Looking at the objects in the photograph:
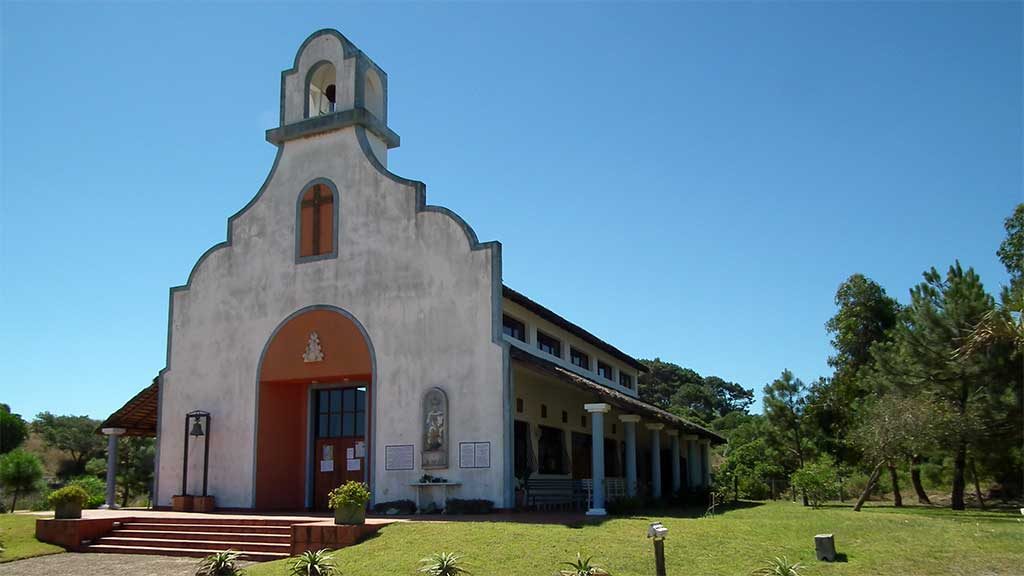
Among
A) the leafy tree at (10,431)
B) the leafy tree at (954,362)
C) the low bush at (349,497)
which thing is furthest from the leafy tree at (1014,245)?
the leafy tree at (10,431)

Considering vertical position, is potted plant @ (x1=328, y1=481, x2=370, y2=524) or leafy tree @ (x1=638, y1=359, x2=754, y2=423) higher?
leafy tree @ (x1=638, y1=359, x2=754, y2=423)

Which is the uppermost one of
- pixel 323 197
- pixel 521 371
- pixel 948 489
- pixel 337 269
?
pixel 323 197

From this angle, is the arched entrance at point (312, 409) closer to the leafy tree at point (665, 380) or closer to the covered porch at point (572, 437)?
the covered porch at point (572, 437)

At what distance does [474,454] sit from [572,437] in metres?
7.45

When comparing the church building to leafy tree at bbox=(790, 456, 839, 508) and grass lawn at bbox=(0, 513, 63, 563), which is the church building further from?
leafy tree at bbox=(790, 456, 839, 508)

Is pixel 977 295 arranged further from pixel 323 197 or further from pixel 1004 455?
pixel 323 197

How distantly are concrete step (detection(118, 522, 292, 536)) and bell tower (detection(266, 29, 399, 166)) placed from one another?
9920 millimetres

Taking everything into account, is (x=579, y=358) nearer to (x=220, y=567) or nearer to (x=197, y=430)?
(x=197, y=430)

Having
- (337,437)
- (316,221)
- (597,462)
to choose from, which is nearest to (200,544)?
(337,437)

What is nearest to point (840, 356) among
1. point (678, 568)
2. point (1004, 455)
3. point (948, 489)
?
point (948, 489)

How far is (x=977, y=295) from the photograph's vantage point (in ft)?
84.4

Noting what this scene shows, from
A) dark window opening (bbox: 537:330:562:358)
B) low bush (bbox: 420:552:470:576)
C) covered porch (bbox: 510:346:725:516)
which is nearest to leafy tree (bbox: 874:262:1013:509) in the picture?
covered porch (bbox: 510:346:725:516)

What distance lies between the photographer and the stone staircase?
51.0ft

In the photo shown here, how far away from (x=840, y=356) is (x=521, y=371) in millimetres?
30981
